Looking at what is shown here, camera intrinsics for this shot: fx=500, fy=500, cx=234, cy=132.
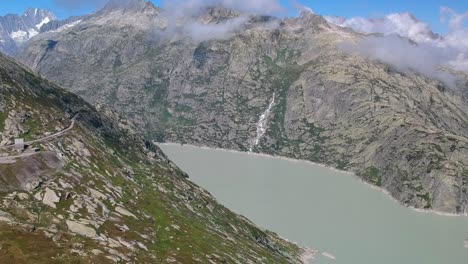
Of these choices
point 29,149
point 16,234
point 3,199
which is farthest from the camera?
point 29,149

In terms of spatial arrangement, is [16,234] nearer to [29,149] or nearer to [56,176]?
[56,176]

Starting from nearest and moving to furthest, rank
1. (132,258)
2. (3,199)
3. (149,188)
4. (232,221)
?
(132,258), (3,199), (149,188), (232,221)

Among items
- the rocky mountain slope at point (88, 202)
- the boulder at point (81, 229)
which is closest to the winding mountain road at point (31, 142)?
the rocky mountain slope at point (88, 202)

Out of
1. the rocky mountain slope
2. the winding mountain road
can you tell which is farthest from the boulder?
the winding mountain road

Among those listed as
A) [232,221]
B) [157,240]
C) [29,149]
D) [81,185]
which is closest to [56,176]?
[81,185]

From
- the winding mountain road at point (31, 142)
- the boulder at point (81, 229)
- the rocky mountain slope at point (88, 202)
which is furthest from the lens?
the winding mountain road at point (31, 142)

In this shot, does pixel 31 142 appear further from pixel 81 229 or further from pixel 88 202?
pixel 81 229

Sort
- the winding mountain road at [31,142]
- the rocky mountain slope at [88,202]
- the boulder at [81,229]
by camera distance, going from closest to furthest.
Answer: the rocky mountain slope at [88,202] < the boulder at [81,229] < the winding mountain road at [31,142]

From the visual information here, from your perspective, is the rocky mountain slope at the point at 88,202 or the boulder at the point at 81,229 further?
the boulder at the point at 81,229

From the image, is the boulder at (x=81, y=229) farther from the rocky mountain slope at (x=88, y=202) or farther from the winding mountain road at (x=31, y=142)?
the winding mountain road at (x=31, y=142)
